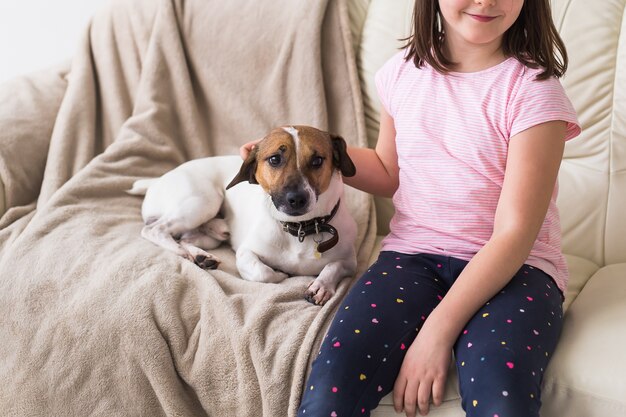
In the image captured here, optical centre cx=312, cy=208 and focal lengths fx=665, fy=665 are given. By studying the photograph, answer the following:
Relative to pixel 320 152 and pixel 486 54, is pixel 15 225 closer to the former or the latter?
pixel 320 152

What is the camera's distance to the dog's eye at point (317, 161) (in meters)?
1.70

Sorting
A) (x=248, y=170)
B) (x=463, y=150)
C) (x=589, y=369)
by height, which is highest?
(x=463, y=150)

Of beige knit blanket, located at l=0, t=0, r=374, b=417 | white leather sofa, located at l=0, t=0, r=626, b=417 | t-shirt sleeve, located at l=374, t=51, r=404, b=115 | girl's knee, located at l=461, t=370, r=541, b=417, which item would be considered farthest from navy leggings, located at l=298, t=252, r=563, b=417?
t-shirt sleeve, located at l=374, t=51, r=404, b=115

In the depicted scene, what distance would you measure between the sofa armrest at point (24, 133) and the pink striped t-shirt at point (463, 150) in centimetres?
126

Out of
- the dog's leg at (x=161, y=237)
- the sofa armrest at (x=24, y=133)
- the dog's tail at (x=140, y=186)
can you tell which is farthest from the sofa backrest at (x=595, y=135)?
the sofa armrest at (x=24, y=133)

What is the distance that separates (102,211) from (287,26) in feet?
2.88

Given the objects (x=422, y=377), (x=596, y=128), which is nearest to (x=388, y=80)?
(x=596, y=128)

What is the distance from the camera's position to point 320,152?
5.59ft

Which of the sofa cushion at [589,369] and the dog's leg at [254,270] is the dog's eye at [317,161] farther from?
the sofa cushion at [589,369]

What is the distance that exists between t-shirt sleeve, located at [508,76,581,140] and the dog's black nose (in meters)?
0.52

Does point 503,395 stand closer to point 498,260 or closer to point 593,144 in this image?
point 498,260

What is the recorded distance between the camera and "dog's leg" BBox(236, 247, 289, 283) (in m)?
1.79

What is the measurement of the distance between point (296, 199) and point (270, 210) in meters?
0.21

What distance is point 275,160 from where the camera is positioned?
5.59ft
